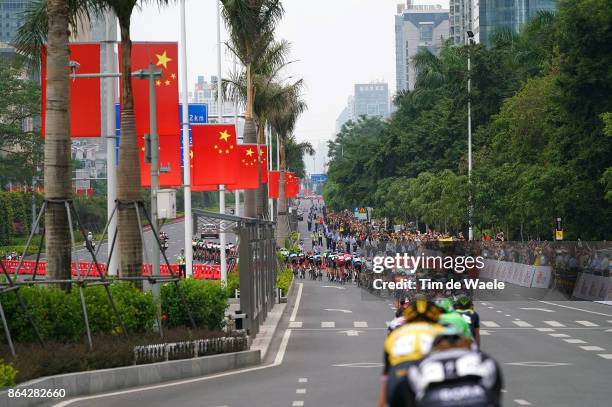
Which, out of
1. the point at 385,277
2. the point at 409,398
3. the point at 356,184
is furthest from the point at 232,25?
the point at 356,184

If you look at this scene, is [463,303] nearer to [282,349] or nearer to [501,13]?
[282,349]

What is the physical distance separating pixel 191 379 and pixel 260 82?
43869 millimetres

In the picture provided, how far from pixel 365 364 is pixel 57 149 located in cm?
763

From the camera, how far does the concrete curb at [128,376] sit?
19.4 m

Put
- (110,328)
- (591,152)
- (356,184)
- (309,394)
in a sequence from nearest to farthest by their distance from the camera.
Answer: (309,394), (110,328), (591,152), (356,184)

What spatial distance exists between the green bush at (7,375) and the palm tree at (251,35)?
34442 mm

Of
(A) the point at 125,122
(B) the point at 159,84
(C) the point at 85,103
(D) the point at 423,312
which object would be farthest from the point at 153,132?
(D) the point at 423,312

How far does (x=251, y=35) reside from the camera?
57.1 meters

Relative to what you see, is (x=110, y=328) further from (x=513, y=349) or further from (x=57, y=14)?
(x=513, y=349)

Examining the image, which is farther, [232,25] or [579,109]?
[579,109]

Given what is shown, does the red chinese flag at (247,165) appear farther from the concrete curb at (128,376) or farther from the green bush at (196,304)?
the concrete curb at (128,376)

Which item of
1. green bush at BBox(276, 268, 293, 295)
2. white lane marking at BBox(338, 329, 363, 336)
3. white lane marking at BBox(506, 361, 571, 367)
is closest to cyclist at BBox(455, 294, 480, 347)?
white lane marking at BBox(506, 361, 571, 367)

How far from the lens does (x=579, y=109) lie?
61.4 meters

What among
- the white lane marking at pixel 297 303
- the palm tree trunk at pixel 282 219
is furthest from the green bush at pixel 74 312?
the palm tree trunk at pixel 282 219
